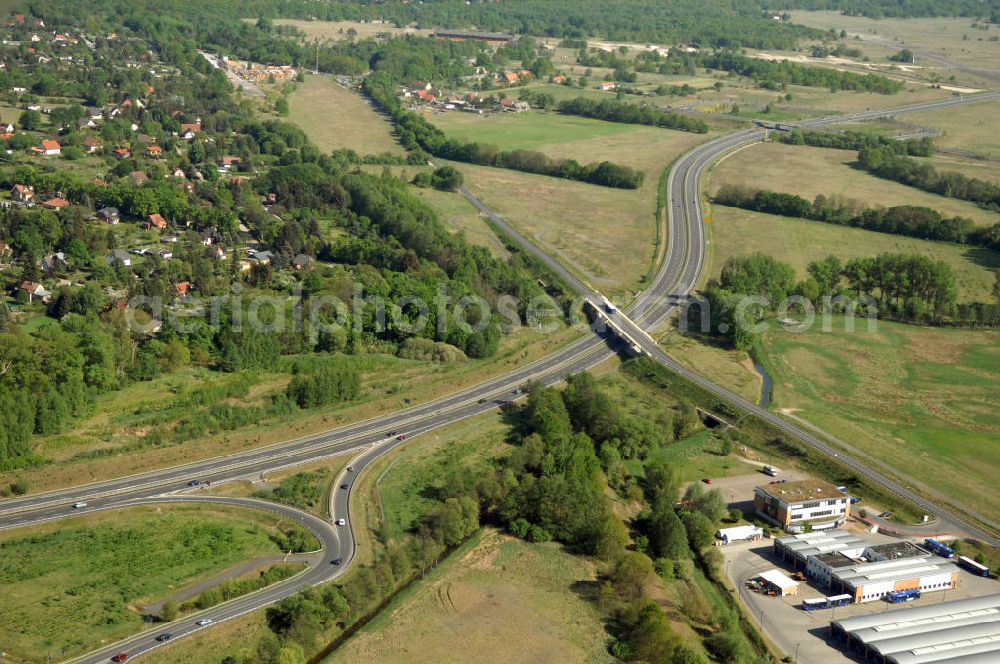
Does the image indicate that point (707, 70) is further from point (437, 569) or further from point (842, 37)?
point (437, 569)

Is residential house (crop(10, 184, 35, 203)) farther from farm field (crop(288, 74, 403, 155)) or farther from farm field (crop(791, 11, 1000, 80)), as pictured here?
farm field (crop(791, 11, 1000, 80))

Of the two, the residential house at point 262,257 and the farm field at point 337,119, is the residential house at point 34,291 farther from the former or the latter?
the farm field at point 337,119

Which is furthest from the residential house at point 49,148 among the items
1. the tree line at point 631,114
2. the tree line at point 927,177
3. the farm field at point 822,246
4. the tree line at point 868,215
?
the tree line at point 927,177

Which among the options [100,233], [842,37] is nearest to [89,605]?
[100,233]

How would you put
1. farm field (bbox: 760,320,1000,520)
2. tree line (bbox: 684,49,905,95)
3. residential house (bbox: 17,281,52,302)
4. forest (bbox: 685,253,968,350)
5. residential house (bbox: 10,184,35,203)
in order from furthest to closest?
1. tree line (bbox: 684,49,905,95)
2. residential house (bbox: 10,184,35,203)
3. forest (bbox: 685,253,968,350)
4. residential house (bbox: 17,281,52,302)
5. farm field (bbox: 760,320,1000,520)

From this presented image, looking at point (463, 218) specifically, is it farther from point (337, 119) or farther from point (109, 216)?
point (337, 119)

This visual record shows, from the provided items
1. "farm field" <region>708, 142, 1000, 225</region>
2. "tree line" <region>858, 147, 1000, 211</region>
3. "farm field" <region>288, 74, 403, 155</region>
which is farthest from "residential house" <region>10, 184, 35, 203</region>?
"tree line" <region>858, 147, 1000, 211</region>

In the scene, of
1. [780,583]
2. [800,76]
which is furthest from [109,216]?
[800,76]

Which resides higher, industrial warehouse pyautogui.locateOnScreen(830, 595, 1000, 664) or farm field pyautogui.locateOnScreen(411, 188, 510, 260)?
farm field pyautogui.locateOnScreen(411, 188, 510, 260)
